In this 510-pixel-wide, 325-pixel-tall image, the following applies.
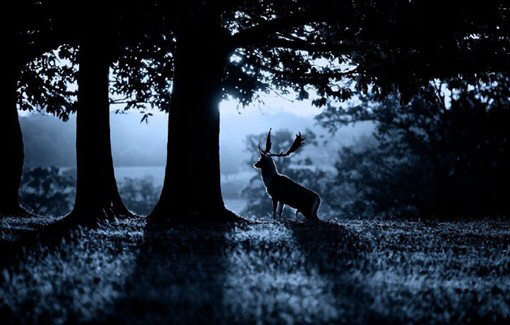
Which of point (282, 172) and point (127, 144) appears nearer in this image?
point (282, 172)

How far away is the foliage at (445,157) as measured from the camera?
36.5m

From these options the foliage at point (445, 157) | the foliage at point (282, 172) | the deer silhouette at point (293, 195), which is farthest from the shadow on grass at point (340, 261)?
the foliage at point (282, 172)

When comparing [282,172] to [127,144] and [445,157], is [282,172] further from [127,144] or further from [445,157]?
[127,144]

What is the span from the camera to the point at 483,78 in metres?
14.3

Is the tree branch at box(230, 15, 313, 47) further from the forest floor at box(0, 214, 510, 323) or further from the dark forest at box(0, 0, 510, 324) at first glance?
the forest floor at box(0, 214, 510, 323)

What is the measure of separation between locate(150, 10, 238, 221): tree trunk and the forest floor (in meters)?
3.06

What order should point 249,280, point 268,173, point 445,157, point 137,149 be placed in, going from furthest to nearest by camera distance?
point 137,149, point 445,157, point 268,173, point 249,280

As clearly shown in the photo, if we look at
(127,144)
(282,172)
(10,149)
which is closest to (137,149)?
(127,144)

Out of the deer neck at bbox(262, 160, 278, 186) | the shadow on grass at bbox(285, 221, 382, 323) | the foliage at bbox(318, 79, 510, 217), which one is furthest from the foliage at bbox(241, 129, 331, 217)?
the shadow on grass at bbox(285, 221, 382, 323)

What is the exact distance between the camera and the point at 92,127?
12820 mm

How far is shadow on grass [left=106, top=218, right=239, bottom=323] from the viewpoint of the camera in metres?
4.31

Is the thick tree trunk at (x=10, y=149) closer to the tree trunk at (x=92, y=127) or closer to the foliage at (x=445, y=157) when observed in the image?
the tree trunk at (x=92, y=127)

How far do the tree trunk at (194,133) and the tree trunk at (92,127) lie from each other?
1.69 metres

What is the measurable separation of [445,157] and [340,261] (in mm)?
36511
